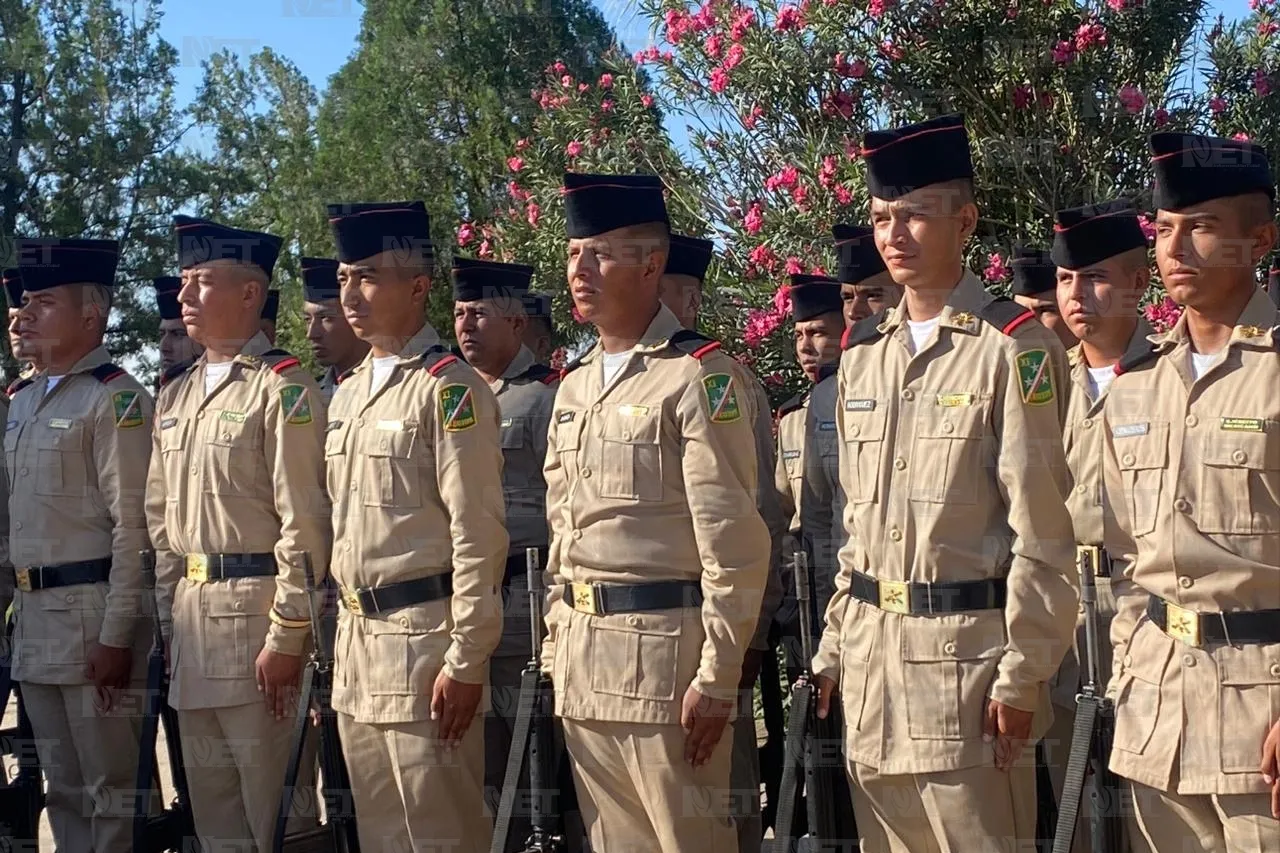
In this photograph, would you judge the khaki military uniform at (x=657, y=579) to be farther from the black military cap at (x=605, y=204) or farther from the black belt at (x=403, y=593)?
the black belt at (x=403, y=593)

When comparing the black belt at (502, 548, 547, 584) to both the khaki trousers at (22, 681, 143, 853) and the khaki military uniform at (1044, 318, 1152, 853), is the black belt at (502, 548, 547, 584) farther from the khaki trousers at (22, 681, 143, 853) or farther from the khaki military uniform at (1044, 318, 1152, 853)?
Answer: the khaki military uniform at (1044, 318, 1152, 853)

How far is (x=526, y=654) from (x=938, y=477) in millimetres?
2289

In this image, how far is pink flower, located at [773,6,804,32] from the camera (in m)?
7.61

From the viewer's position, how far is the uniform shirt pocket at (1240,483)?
9.61ft

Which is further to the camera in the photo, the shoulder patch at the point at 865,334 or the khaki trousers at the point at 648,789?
the khaki trousers at the point at 648,789

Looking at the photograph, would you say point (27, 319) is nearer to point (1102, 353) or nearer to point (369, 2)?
point (1102, 353)

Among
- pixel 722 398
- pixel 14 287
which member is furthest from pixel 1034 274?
pixel 14 287

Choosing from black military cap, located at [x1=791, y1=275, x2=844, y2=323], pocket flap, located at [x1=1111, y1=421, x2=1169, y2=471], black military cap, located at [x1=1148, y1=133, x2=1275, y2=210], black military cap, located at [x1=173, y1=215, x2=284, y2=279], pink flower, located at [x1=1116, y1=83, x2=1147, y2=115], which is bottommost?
pocket flap, located at [x1=1111, y1=421, x2=1169, y2=471]

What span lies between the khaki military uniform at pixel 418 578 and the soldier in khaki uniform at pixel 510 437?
1.24 feet

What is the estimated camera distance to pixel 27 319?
557 centimetres

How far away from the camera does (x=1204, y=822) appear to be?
3.02 metres

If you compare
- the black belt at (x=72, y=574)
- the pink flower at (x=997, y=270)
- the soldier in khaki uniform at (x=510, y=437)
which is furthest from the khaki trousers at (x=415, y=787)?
the pink flower at (x=997, y=270)

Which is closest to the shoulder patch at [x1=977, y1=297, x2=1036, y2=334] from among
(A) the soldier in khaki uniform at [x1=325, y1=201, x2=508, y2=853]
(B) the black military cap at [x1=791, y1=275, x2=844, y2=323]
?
(A) the soldier in khaki uniform at [x1=325, y1=201, x2=508, y2=853]

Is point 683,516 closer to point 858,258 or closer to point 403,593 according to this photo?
point 403,593
